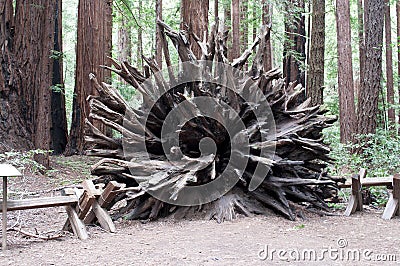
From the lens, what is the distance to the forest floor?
3844 millimetres

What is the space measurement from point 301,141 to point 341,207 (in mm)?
1772

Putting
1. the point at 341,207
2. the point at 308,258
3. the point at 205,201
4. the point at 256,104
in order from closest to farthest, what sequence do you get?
the point at 308,258
the point at 205,201
the point at 256,104
the point at 341,207

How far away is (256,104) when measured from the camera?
6098 mm

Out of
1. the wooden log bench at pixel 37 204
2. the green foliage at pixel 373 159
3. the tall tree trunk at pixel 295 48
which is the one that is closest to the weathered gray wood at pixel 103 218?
the wooden log bench at pixel 37 204

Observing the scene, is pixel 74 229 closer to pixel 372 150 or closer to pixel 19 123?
pixel 19 123

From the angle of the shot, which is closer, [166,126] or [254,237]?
[254,237]

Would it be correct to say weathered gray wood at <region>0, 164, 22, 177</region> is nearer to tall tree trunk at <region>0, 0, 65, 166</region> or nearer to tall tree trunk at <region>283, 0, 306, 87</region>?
tall tree trunk at <region>0, 0, 65, 166</region>

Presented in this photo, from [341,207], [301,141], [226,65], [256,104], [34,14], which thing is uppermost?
→ [34,14]

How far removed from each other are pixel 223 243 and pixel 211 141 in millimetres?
1957

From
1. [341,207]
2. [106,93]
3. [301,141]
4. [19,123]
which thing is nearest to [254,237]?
[301,141]

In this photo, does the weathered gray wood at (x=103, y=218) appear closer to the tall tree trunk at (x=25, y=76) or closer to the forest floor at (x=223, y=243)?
the forest floor at (x=223, y=243)

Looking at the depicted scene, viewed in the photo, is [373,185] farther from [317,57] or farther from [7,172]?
[7,172]

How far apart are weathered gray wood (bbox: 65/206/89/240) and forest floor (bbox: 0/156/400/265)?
8 centimetres

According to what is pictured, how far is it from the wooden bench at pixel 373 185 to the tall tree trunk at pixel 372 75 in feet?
14.5
